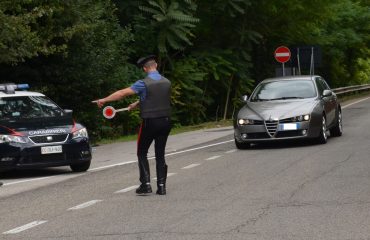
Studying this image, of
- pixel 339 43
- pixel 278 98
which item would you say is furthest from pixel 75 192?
pixel 339 43

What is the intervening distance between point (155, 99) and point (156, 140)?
58cm

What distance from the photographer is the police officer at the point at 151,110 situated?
1098 centimetres

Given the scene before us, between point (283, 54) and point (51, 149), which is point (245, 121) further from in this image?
point (283, 54)

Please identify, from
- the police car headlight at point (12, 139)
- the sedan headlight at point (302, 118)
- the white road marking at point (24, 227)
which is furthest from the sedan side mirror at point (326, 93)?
the white road marking at point (24, 227)

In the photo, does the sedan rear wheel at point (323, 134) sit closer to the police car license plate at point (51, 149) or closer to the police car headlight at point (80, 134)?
the police car headlight at point (80, 134)

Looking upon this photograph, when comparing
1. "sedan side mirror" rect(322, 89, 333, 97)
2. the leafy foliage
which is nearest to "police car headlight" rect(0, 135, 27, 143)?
"sedan side mirror" rect(322, 89, 333, 97)

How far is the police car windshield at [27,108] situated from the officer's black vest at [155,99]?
17.7ft

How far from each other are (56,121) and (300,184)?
5.56 meters

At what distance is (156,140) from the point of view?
11266mm

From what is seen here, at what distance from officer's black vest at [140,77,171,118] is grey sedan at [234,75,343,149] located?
276 inches

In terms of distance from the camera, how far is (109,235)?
8234 millimetres

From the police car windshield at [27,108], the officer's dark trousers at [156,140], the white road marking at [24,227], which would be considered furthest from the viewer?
the police car windshield at [27,108]

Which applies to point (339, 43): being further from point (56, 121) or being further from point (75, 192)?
point (75, 192)

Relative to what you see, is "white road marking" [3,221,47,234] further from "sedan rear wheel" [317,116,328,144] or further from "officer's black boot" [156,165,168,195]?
"sedan rear wheel" [317,116,328,144]
